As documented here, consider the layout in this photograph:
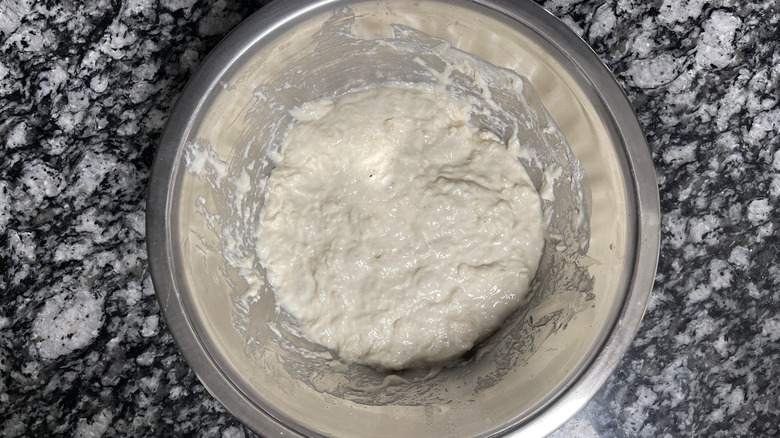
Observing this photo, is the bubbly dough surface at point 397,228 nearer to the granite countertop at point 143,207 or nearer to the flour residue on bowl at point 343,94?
the flour residue on bowl at point 343,94

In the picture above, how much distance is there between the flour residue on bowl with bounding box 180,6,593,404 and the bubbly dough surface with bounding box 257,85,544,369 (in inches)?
1.3

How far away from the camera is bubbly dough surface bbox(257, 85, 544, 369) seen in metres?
1.43

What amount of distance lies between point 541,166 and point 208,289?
928 mm

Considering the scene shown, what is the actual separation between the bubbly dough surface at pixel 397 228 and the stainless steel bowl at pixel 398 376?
103 millimetres

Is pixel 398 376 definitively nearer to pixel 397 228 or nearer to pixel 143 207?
pixel 397 228

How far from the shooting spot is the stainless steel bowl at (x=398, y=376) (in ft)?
3.74

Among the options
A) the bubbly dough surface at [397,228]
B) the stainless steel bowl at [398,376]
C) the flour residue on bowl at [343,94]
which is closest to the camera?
the stainless steel bowl at [398,376]

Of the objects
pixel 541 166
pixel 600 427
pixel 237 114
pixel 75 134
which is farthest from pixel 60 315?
pixel 600 427

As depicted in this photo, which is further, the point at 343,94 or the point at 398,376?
the point at 343,94

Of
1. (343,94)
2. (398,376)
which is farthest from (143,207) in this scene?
(398,376)

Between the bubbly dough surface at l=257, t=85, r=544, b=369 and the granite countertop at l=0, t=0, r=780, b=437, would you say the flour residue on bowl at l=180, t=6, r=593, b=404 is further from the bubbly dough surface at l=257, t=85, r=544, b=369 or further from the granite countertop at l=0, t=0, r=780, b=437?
the granite countertop at l=0, t=0, r=780, b=437

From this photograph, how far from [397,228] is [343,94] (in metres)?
0.42

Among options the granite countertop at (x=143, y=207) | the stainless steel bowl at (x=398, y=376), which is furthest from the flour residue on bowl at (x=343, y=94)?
the granite countertop at (x=143, y=207)

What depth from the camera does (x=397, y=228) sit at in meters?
1.47
